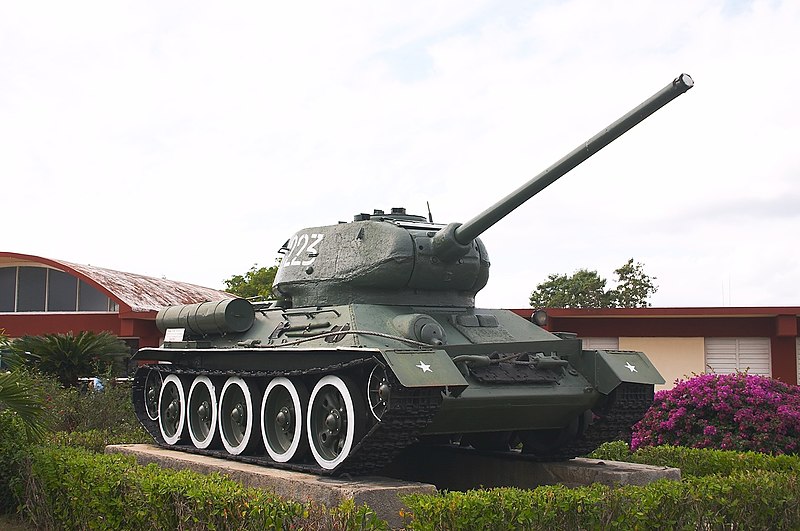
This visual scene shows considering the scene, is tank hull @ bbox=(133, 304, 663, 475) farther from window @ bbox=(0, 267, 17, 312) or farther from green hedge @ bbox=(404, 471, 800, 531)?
window @ bbox=(0, 267, 17, 312)

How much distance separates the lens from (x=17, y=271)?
3186 centimetres

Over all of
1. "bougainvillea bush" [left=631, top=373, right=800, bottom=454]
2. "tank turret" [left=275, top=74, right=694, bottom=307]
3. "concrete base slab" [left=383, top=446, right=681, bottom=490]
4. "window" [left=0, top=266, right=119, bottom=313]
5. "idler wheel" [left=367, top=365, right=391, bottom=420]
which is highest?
"window" [left=0, top=266, right=119, bottom=313]

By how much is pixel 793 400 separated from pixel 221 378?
812 cm

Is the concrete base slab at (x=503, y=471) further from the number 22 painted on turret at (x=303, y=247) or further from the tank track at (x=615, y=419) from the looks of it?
the number 22 painted on turret at (x=303, y=247)

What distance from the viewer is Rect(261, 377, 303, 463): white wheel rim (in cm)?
1030

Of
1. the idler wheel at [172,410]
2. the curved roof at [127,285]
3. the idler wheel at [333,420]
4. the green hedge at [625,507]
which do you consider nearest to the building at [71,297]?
the curved roof at [127,285]

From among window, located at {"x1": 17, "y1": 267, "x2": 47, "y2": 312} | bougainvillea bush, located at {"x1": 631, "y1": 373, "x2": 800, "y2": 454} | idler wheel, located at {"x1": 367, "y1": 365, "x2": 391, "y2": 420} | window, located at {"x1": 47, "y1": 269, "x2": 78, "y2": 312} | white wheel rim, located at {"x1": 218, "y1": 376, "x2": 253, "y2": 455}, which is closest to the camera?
idler wheel, located at {"x1": 367, "y1": 365, "x2": 391, "y2": 420}

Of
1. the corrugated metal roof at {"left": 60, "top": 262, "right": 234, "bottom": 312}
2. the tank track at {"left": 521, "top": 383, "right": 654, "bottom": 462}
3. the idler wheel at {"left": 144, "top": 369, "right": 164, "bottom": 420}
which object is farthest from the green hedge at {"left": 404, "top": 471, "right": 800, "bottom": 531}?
the corrugated metal roof at {"left": 60, "top": 262, "right": 234, "bottom": 312}

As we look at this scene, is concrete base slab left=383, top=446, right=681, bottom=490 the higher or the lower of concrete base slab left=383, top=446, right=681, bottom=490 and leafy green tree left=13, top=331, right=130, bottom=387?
the lower

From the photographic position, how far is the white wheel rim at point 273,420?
33.8 ft

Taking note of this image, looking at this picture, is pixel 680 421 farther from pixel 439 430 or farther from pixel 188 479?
pixel 188 479

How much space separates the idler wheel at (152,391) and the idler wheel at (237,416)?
211 cm

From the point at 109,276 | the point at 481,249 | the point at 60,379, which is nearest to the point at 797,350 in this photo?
the point at 481,249

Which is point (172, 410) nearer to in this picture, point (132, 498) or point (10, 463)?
point (10, 463)
